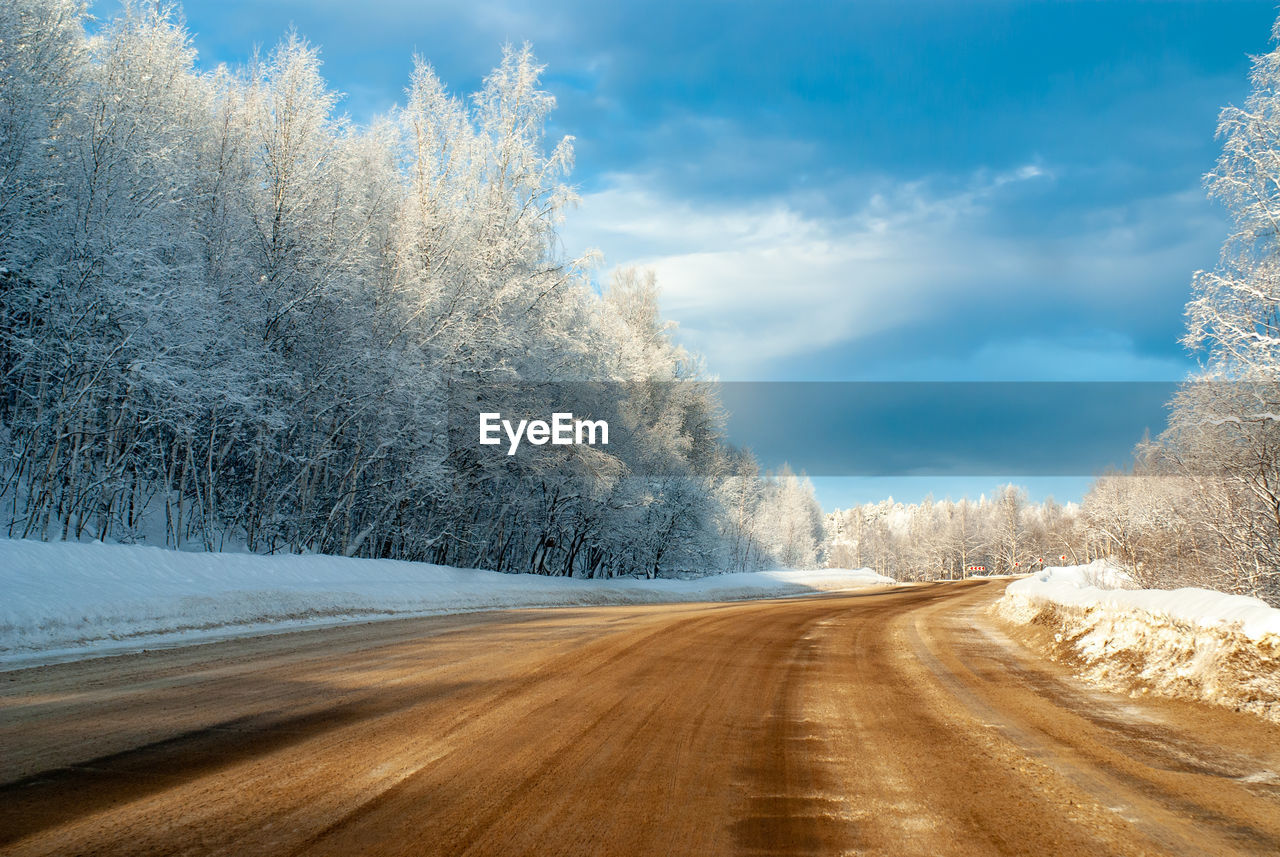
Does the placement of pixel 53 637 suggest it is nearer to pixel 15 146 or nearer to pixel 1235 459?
pixel 15 146

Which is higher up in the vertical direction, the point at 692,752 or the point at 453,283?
the point at 453,283

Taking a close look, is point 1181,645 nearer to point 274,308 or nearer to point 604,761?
point 604,761

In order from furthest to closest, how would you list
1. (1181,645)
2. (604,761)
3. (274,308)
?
1. (274,308)
2. (1181,645)
3. (604,761)

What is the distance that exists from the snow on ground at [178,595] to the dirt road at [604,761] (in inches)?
76.7

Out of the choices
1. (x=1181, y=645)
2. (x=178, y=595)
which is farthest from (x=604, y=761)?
(x=178, y=595)

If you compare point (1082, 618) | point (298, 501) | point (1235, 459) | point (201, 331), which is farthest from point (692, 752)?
point (298, 501)

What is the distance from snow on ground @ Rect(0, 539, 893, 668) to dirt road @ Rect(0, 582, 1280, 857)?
6.39 ft

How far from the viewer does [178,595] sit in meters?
11.3

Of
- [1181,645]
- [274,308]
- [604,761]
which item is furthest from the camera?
[274,308]

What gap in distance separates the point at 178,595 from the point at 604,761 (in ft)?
32.8

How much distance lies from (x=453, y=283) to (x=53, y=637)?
50.9 feet

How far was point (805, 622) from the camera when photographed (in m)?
14.4

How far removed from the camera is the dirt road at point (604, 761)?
326 centimetres

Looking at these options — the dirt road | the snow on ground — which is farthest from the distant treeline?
the dirt road
